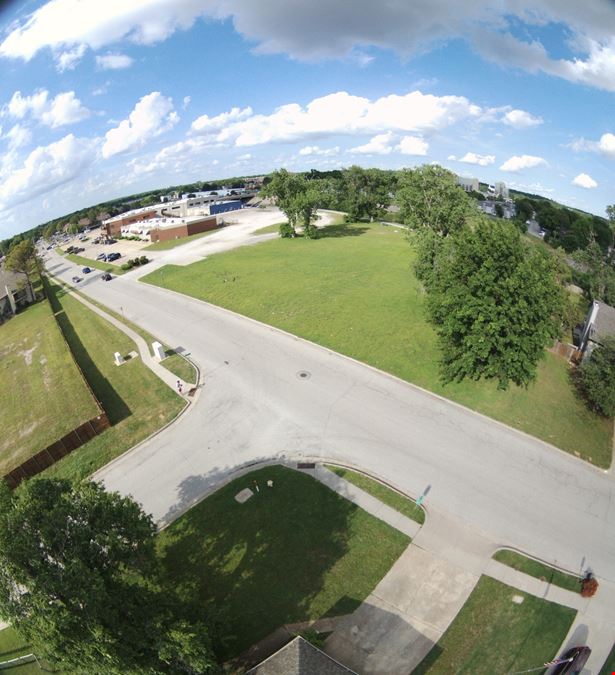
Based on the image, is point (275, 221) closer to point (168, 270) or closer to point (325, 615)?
point (168, 270)

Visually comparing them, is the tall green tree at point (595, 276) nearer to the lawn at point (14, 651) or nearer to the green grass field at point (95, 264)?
the lawn at point (14, 651)

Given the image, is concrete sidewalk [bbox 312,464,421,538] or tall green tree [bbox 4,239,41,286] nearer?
concrete sidewalk [bbox 312,464,421,538]

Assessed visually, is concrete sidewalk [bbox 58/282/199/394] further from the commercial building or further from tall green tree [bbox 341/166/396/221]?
tall green tree [bbox 341/166/396/221]

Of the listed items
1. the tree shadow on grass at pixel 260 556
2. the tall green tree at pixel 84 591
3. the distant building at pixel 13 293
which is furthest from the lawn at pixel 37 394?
the tall green tree at pixel 84 591

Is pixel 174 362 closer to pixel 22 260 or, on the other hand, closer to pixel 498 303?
pixel 498 303

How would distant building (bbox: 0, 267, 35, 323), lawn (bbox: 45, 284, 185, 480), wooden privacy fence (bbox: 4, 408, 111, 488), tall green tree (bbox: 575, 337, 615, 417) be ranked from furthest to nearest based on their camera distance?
distant building (bbox: 0, 267, 35, 323) < tall green tree (bbox: 575, 337, 615, 417) < lawn (bbox: 45, 284, 185, 480) < wooden privacy fence (bbox: 4, 408, 111, 488)

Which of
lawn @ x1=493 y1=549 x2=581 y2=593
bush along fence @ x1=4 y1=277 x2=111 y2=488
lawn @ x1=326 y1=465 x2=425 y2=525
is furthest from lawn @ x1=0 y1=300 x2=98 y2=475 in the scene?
lawn @ x1=493 y1=549 x2=581 y2=593
